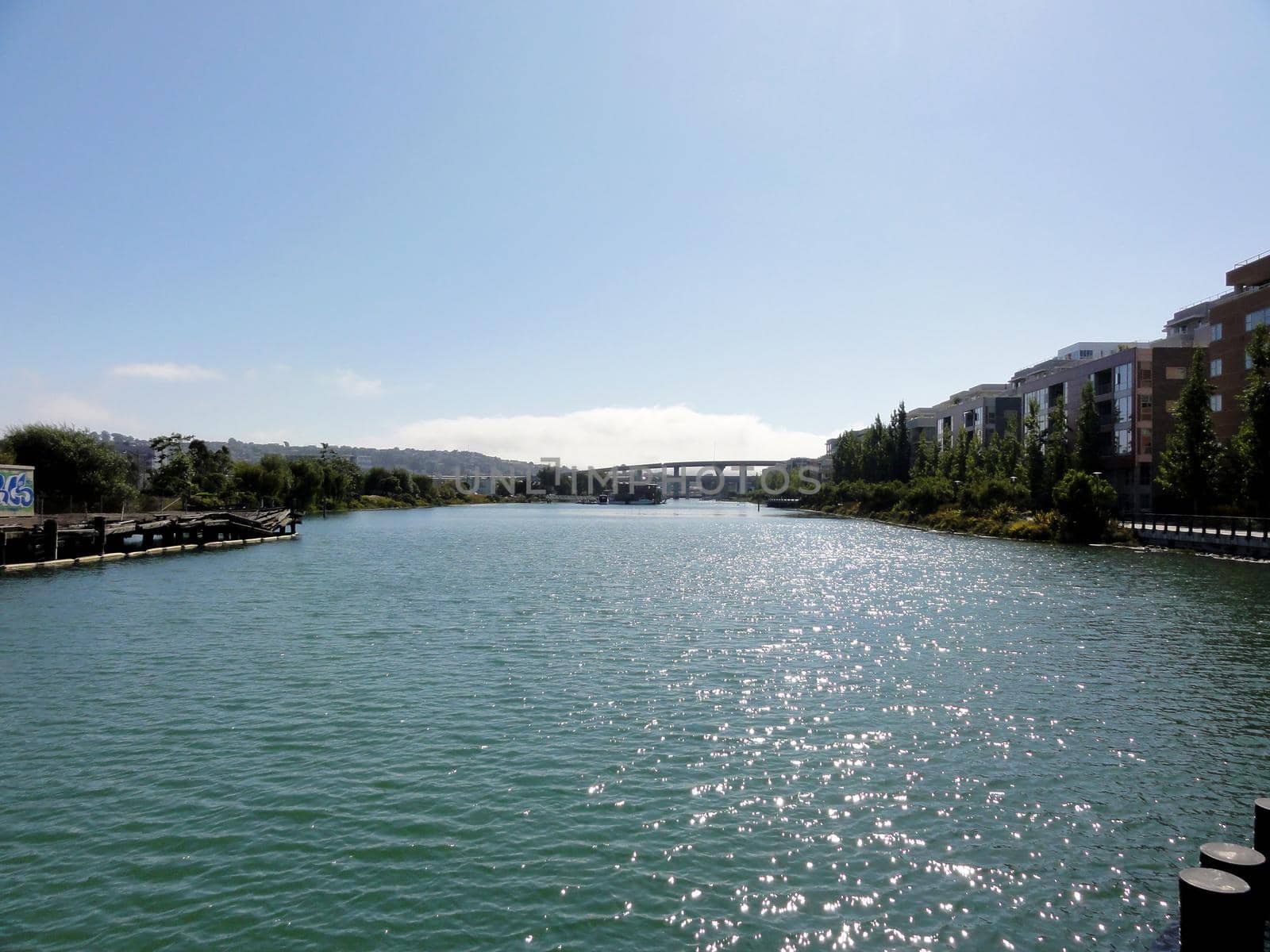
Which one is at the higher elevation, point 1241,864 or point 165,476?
point 165,476

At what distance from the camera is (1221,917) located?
6.84 meters

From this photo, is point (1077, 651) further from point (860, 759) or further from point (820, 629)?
point (860, 759)

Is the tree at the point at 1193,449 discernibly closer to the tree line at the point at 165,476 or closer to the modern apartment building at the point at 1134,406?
the modern apartment building at the point at 1134,406

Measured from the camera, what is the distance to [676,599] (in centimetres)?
3231

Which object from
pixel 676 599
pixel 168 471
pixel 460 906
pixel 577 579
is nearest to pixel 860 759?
pixel 460 906

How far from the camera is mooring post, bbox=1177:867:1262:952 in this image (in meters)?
6.81

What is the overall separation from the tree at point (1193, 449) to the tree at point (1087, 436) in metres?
11.0

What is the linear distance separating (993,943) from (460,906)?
220 inches

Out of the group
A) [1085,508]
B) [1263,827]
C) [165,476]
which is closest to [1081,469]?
[1085,508]

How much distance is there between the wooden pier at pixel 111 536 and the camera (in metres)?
40.8

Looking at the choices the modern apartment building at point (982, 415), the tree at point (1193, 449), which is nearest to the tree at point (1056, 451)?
the tree at point (1193, 449)

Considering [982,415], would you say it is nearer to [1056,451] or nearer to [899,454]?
[899,454]

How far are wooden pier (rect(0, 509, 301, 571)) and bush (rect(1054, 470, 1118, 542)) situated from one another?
63.8 m

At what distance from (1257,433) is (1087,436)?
23.9 metres
